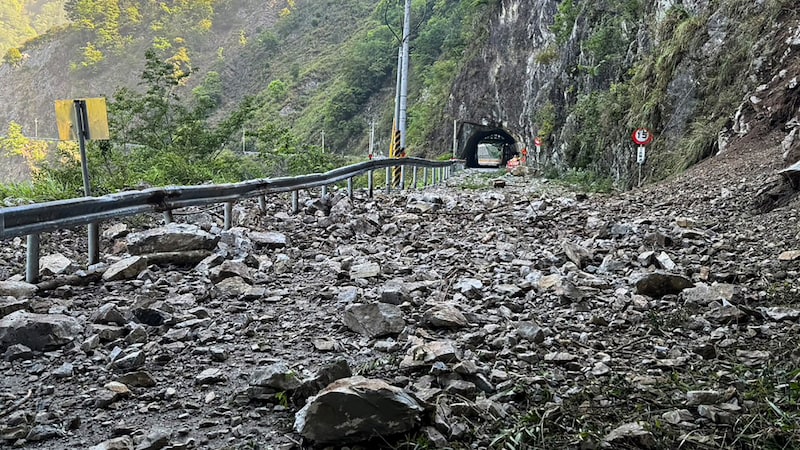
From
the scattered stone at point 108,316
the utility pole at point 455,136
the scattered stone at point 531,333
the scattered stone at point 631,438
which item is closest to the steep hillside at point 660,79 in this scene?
the scattered stone at point 531,333

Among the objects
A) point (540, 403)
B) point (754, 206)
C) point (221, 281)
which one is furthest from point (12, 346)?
point (754, 206)

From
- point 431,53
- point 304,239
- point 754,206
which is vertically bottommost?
point 304,239

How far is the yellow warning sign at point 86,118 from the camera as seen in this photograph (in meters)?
5.75

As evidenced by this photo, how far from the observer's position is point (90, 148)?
41.5 ft

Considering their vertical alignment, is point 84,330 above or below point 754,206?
below

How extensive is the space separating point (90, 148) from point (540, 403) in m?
12.9

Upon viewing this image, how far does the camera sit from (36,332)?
2980mm

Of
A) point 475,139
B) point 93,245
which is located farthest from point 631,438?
point 475,139

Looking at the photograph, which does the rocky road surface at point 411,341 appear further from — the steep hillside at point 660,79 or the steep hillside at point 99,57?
the steep hillside at point 99,57

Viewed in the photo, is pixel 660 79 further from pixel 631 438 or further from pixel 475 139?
pixel 475 139

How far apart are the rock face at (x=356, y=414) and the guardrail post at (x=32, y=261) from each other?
9.80ft

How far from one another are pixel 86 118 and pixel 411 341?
181 inches

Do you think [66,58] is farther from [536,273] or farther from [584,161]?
[536,273]

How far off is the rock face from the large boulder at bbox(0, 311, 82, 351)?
5.65 ft
